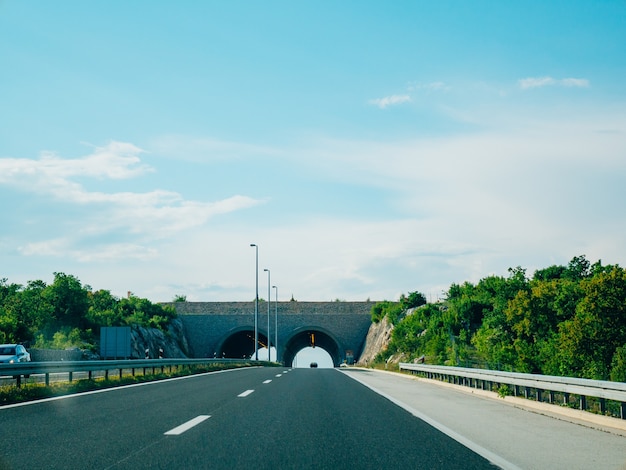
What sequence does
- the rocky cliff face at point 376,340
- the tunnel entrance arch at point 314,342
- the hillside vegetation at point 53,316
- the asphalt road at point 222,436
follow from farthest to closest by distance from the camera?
the tunnel entrance arch at point 314,342 → the rocky cliff face at point 376,340 → the hillside vegetation at point 53,316 → the asphalt road at point 222,436

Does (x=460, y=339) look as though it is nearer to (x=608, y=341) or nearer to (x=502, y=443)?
(x=608, y=341)

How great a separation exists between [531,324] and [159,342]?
3657cm

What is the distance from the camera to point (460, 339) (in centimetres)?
5662

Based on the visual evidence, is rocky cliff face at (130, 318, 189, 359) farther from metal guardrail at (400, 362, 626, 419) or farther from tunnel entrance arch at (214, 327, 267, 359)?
metal guardrail at (400, 362, 626, 419)

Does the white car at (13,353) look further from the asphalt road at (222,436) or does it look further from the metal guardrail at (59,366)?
the asphalt road at (222,436)

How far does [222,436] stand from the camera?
26.4 ft

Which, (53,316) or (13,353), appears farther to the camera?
(53,316)

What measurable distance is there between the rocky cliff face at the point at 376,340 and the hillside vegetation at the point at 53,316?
2518 centimetres

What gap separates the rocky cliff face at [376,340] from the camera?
71.6m

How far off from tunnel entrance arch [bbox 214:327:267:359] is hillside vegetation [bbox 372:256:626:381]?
2053cm

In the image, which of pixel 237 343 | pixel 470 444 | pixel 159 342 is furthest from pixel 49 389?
pixel 237 343

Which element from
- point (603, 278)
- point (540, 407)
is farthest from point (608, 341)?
point (540, 407)

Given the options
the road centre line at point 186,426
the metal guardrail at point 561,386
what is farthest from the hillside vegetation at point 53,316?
the road centre line at point 186,426

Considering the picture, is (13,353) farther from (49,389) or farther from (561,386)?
(561,386)
